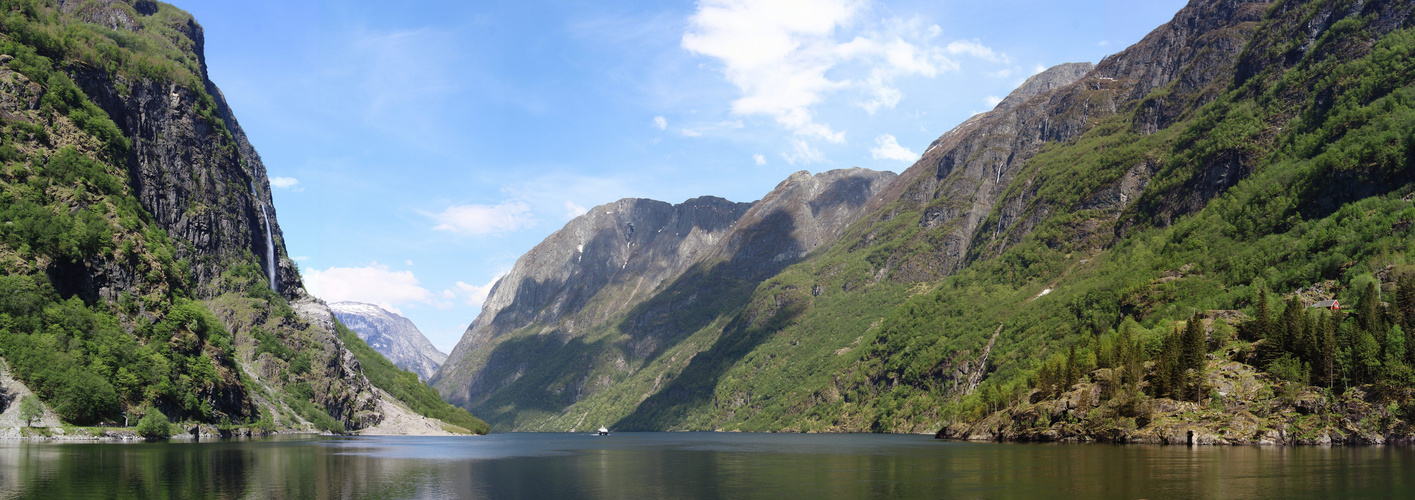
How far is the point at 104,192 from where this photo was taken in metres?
155

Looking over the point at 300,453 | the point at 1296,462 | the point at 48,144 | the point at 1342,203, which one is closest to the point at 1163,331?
the point at 1342,203

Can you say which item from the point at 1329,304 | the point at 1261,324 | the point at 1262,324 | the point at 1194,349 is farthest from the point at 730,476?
the point at 1329,304

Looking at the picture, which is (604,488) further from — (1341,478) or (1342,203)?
(1342,203)

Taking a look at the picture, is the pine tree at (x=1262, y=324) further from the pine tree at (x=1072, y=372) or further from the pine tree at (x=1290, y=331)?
the pine tree at (x=1072, y=372)

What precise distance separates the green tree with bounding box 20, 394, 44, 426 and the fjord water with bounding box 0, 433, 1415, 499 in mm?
6541

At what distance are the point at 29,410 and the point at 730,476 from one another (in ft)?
311

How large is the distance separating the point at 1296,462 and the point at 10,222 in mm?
167812

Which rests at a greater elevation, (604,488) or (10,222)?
(10,222)

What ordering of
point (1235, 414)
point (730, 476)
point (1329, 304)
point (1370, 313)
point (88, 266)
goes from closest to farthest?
point (730, 476), point (1370, 313), point (1235, 414), point (1329, 304), point (88, 266)

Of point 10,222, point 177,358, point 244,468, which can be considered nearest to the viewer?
point 244,468

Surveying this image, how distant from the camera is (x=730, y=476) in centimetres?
8081

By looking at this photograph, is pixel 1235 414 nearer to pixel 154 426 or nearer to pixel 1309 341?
pixel 1309 341

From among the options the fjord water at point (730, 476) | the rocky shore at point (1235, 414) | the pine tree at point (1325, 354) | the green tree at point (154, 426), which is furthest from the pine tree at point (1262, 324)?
the green tree at point (154, 426)

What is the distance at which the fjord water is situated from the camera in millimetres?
56344
